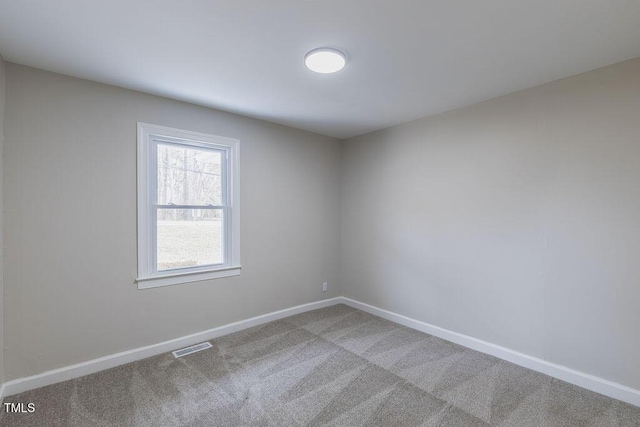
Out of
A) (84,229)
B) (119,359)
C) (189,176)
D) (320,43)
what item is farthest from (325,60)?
(119,359)

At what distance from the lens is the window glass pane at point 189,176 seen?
3080 millimetres

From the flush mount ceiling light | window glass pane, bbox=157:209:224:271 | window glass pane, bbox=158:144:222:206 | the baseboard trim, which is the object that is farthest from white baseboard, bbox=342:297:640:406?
the flush mount ceiling light

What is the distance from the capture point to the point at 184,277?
3133 mm

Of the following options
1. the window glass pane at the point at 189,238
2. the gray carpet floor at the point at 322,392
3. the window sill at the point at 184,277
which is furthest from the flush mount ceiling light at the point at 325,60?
the gray carpet floor at the point at 322,392

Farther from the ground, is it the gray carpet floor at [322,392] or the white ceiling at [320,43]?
the white ceiling at [320,43]

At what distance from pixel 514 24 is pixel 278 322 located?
358 centimetres

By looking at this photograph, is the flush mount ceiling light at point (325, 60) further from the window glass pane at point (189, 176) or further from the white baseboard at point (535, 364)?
the white baseboard at point (535, 364)

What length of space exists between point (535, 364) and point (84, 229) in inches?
161

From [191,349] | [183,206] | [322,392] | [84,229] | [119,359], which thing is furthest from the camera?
[183,206]

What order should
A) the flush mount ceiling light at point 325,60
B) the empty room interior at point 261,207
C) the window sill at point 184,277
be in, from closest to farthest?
1. the empty room interior at point 261,207
2. the flush mount ceiling light at point 325,60
3. the window sill at point 184,277

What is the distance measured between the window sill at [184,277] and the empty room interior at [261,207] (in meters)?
0.02

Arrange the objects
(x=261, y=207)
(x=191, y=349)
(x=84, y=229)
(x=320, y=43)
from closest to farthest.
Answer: (x=320, y=43) → (x=84, y=229) → (x=191, y=349) → (x=261, y=207)

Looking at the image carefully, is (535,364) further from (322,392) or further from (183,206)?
(183,206)

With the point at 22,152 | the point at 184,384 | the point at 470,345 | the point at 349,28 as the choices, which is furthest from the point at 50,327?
the point at 470,345
